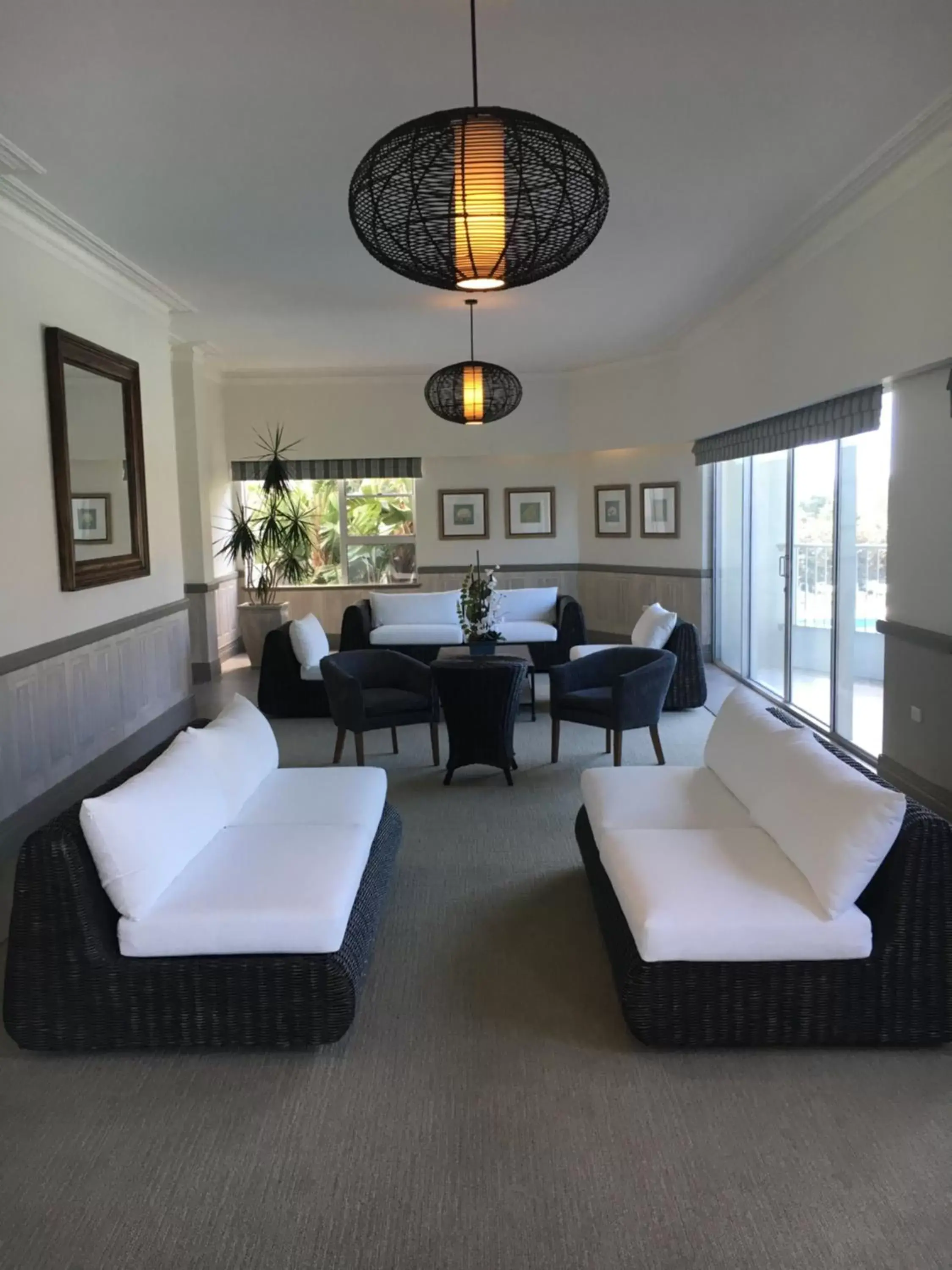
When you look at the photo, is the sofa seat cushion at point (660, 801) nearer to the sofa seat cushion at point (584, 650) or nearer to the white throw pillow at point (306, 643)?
the sofa seat cushion at point (584, 650)

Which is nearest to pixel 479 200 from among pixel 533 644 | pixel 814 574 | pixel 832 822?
pixel 832 822

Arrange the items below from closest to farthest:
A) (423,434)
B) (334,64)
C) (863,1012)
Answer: (863,1012) < (334,64) < (423,434)

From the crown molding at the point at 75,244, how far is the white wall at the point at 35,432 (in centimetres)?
4

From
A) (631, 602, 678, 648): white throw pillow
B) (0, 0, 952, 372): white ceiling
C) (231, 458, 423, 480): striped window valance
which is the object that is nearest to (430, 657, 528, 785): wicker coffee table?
(631, 602, 678, 648): white throw pillow

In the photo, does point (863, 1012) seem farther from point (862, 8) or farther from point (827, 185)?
point (827, 185)

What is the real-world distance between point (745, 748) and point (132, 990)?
2201 millimetres

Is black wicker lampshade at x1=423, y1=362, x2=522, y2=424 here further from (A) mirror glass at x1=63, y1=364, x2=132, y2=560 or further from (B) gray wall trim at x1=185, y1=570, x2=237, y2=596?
(B) gray wall trim at x1=185, y1=570, x2=237, y2=596

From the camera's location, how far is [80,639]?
5.04m

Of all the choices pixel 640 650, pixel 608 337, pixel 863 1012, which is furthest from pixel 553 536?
pixel 863 1012

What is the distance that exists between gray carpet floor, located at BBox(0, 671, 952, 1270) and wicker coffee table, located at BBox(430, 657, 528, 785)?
2025 mm

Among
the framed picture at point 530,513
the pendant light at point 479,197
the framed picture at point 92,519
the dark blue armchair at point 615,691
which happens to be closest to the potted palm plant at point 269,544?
the framed picture at point 530,513

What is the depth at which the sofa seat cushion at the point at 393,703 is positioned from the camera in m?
5.48

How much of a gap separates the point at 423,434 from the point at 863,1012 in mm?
8158

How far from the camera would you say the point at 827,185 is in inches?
174
